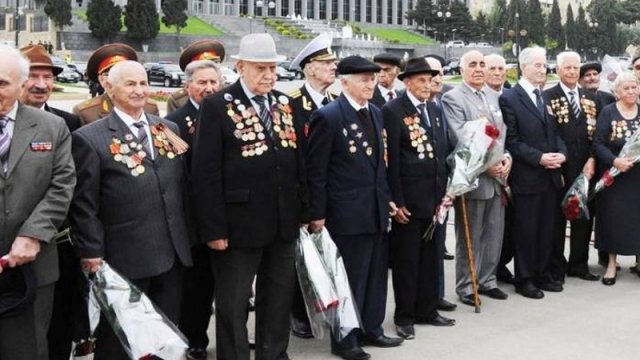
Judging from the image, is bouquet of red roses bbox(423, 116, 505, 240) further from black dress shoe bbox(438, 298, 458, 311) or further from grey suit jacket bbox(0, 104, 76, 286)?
grey suit jacket bbox(0, 104, 76, 286)

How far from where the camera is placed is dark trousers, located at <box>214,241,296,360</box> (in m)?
4.74

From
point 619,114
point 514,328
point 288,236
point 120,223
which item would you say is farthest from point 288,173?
point 619,114

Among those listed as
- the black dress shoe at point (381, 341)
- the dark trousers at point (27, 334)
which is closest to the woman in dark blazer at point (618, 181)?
the black dress shoe at point (381, 341)

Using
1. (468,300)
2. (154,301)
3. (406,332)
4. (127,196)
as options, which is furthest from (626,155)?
(127,196)

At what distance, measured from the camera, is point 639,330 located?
228 inches

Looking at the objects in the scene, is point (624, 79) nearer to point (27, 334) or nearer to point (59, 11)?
point (27, 334)

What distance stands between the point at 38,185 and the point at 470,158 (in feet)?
11.2

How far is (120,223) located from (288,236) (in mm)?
1041

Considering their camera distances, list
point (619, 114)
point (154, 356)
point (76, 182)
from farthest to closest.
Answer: point (619, 114) < point (154, 356) < point (76, 182)

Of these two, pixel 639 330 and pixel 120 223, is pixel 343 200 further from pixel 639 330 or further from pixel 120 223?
pixel 639 330

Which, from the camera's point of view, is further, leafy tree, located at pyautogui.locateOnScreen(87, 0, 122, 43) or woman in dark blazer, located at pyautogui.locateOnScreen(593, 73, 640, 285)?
leafy tree, located at pyautogui.locateOnScreen(87, 0, 122, 43)

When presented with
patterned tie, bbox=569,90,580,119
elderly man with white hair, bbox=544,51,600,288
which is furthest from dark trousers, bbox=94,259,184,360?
patterned tie, bbox=569,90,580,119

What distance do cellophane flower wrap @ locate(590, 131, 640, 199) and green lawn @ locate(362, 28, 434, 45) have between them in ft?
231

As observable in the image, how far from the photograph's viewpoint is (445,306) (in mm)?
6367
